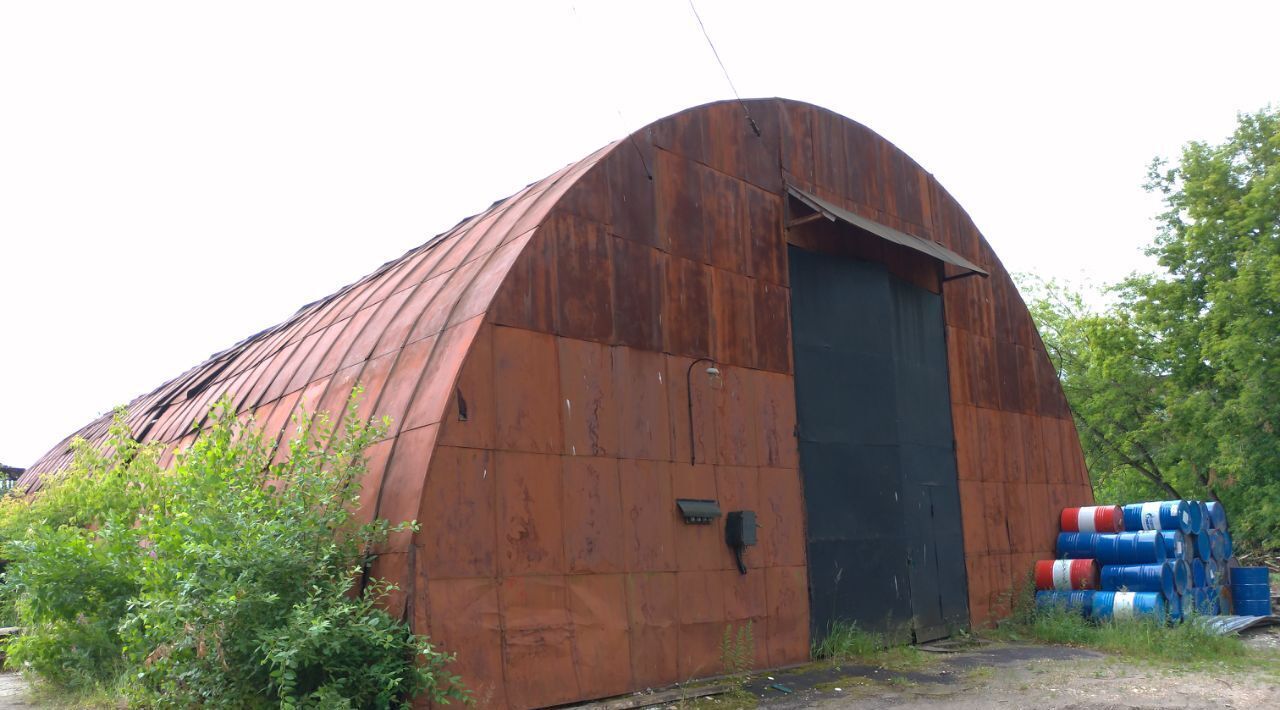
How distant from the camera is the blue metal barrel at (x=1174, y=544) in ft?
50.0

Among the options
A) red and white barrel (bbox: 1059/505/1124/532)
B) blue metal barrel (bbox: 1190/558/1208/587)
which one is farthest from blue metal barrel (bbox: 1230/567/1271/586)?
red and white barrel (bbox: 1059/505/1124/532)

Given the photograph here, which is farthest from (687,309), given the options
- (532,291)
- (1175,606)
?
(1175,606)

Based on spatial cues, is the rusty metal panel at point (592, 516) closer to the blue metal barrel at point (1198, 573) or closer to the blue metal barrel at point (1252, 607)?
the blue metal barrel at point (1198, 573)

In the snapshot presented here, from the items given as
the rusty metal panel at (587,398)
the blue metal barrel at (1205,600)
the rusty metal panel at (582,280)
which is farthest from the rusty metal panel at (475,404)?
the blue metal barrel at (1205,600)

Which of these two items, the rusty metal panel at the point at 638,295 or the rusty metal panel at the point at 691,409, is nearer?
the rusty metal panel at the point at 638,295

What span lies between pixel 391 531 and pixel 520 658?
1.62 meters

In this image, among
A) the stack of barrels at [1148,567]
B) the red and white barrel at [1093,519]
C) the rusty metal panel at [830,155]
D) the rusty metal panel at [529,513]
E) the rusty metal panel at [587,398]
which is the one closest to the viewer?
the rusty metal panel at [529,513]

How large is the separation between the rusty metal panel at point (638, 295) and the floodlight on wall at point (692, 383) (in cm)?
55

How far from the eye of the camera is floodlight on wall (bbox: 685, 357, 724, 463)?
36.6 ft

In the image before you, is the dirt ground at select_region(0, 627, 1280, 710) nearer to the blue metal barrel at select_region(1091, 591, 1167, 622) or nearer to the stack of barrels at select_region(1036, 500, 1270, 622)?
the blue metal barrel at select_region(1091, 591, 1167, 622)

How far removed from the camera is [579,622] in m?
9.47

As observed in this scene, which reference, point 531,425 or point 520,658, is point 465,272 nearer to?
point 531,425

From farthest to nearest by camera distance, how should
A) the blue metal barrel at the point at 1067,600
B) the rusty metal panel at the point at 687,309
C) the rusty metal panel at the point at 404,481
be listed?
the blue metal barrel at the point at 1067,600 → the rusty metal panel at the point at 687,309 → the rusty metal panel at the point at 404,481

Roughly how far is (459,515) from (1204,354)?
85.5 feet
